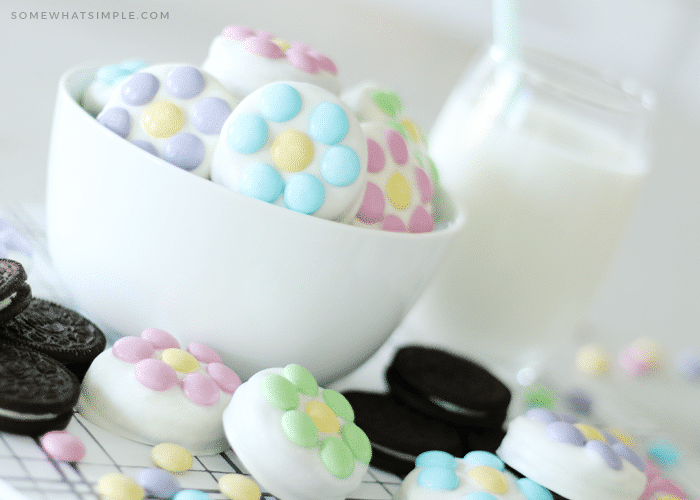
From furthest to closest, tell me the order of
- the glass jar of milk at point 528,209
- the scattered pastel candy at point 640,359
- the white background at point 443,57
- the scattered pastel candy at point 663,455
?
the white background at point 443,57
the scattered pastel candy at point 640,359
the glass jar of milk at point 528,209
the scattered pastel candy at point 663,455

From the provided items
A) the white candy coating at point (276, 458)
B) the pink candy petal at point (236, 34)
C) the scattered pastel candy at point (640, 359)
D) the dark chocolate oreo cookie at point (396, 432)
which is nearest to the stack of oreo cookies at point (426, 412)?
the dark chocolate oreo cookie at point (396, 432)

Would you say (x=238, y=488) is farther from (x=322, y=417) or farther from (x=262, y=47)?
(x=262, y=47)

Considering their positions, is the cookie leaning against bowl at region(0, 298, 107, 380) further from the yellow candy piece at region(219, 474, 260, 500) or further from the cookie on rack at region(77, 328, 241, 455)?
the yellow candy piece at region(219, 474, 260, 500)

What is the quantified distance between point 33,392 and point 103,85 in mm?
276

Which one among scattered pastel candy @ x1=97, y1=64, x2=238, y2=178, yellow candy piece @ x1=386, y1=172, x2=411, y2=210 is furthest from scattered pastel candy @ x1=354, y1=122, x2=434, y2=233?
scattered pastel candy @ x1=97, y1=64, x2=238, y2=178

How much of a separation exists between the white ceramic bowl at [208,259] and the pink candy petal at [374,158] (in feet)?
0.22

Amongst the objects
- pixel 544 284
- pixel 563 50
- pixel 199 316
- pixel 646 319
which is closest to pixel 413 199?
pixel 199 316

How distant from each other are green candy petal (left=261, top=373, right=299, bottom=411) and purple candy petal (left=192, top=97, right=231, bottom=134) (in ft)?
0.61

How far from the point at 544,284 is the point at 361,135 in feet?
1.29

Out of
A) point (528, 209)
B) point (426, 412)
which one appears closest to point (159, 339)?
point (426, 412)

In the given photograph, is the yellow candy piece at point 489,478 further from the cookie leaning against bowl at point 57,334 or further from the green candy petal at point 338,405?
the cookie leaning against bowl at point 57,334

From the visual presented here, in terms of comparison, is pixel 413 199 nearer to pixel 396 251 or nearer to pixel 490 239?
pixel 396 251

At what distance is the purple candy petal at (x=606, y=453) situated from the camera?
53cm

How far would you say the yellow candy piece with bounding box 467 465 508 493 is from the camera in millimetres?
500
